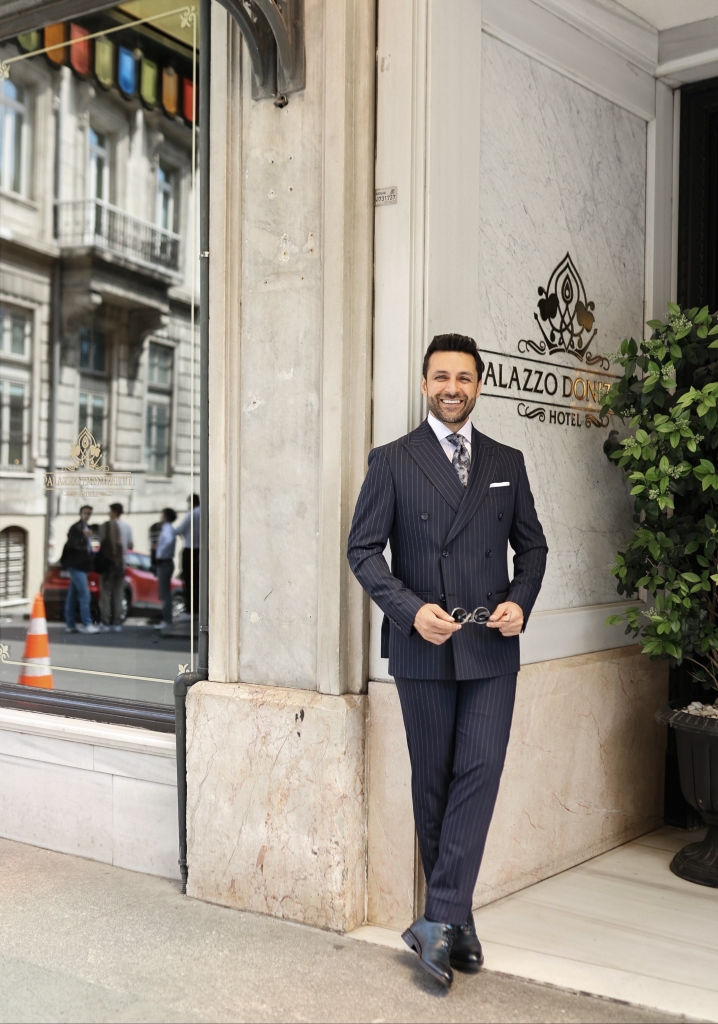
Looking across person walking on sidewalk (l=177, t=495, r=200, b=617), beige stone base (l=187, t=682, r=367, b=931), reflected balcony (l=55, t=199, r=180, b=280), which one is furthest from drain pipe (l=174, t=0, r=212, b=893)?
reflected balcony (l=55, t=199, r=180, b=280)

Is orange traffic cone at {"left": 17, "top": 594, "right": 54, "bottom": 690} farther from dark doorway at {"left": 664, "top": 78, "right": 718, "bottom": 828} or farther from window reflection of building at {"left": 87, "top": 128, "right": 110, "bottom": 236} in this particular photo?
window reflection of building at {"left": 87, "top": 128, "right": 110, "bottom": 236}

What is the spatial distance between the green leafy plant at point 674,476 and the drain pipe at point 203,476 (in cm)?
174

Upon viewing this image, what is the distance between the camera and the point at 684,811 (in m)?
5.39

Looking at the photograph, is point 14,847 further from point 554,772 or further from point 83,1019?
point 554,772

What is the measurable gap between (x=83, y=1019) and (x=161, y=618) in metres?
3.26

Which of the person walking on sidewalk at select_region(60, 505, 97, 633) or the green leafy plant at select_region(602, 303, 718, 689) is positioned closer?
the green leafy plant at select_region(602, 303, 718, 689)

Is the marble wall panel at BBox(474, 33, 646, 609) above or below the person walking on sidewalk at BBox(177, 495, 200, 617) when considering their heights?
above

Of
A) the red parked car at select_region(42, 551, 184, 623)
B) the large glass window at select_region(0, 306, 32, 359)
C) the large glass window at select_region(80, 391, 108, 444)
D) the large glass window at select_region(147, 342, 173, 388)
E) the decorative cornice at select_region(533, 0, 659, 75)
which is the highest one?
the decorative cornice at select_region(533, 0, 659, 75)

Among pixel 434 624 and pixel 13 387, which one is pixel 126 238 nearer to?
pixel 13 387

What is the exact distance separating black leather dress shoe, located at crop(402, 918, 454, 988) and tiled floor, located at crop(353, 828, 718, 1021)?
0.30m

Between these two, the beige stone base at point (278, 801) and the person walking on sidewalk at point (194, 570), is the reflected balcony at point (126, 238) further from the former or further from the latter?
the beige stone base at point (278, 801)

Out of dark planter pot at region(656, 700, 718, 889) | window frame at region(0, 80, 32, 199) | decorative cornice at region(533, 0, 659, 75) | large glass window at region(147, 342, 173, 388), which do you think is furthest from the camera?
large glass window at region(147, 342, 173, 388)

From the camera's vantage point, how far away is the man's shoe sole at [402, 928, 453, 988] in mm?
3350

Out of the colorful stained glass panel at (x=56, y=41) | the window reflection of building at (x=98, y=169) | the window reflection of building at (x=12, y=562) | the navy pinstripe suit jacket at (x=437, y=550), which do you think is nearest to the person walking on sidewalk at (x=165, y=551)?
the window reflection of building at (x=12, y=562)
